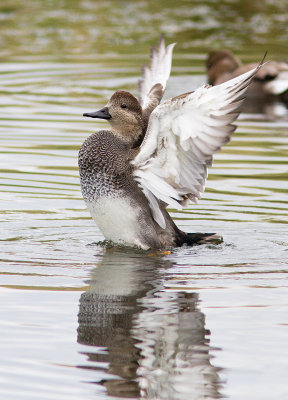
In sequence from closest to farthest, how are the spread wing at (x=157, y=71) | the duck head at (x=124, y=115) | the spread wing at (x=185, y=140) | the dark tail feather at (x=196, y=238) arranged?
the spread wing at (x=185, y=140), the dark tail feather at (x=196, y=238), the duck head at (x=124, y=115), the spread wing at (x=157, y=71)

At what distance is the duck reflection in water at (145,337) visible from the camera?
14.4ft

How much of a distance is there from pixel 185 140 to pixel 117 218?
824 mm

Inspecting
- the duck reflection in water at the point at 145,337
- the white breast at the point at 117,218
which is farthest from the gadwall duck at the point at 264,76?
the duck reflection in water at the point at 145,337

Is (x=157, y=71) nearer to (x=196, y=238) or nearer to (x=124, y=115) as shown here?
(x=124, y=115)

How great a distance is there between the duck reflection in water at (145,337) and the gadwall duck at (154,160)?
0.71m

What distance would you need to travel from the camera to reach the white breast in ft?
23.2

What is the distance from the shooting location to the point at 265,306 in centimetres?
560

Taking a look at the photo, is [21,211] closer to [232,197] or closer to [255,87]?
[232,197]

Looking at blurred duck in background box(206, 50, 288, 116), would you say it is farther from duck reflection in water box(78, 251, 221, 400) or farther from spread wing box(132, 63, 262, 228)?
duck reflection in water box(78, 251, 221, 400)

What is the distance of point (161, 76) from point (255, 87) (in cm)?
673

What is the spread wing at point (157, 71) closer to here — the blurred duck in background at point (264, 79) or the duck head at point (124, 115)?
Result: the duck head at point (124, 115)

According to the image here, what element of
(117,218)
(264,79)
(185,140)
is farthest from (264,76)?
(185,140)

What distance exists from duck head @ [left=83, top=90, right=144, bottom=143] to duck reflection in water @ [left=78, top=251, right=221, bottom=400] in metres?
1.42

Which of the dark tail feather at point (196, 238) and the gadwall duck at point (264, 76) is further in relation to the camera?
the gadwall duck at point (264, 76)
